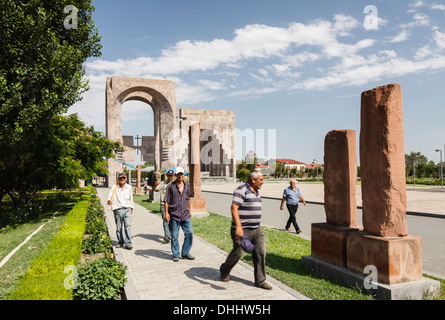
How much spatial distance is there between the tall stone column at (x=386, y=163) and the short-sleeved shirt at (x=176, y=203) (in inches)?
151

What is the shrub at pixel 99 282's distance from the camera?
4812 millimetres

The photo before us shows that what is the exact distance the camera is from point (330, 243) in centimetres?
584

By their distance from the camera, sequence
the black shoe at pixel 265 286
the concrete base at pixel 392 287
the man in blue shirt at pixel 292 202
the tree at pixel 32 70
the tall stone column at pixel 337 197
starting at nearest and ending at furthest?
1. the concrete base at pixel 392 287
2. the black shoe at pixel 265 286
3. the tall stone column at pixel 337 197
4. the tree at pixel 32 70
5. the man in blue shirt at pixel 292 202

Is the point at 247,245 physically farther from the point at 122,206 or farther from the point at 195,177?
the point at 195,177

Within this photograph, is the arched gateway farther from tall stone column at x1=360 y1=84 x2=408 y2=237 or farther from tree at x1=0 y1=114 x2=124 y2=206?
tall stone column at x1=360 y1=84 x2=408 y2=237

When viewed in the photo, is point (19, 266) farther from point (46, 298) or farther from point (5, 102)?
point (5, 102)

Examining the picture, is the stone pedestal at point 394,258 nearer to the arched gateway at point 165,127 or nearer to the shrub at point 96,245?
the shrub at point 96,245

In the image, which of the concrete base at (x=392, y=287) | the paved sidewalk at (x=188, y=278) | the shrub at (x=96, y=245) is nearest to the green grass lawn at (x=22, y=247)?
the shrub at (x=96, y=245)

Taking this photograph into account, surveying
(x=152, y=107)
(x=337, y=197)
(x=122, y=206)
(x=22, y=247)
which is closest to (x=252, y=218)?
(x=337, y=197)

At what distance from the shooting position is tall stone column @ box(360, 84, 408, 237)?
487 cm

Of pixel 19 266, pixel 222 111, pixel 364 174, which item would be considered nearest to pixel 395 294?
pixel 364 174

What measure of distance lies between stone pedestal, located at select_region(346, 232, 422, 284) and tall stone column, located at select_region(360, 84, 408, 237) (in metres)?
0.20

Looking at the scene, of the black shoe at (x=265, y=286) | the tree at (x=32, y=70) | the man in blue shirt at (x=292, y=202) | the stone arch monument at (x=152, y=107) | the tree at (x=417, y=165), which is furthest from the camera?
the tree at (x=417, y=165)

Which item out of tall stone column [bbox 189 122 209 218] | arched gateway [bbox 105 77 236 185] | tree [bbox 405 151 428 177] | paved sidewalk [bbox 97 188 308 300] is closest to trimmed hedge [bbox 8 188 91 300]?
paved sidewalk [bbox 97 188 308 300]
